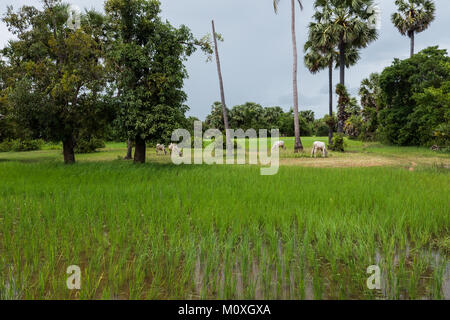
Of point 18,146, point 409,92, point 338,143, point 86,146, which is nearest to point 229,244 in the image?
point 338,143

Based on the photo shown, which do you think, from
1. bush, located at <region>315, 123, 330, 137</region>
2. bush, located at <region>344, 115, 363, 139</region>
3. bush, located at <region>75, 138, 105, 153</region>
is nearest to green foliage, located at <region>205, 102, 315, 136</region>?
bush, located at <region>315, 123, 330, 137</region>

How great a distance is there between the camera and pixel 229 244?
389cm

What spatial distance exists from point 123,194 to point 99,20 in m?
17.1

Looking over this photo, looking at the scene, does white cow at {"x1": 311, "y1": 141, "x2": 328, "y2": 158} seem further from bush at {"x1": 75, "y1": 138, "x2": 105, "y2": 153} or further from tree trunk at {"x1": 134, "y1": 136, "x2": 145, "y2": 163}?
bush at {"x1": 75, "y1": 138, "x2": 105, "y2": 153}

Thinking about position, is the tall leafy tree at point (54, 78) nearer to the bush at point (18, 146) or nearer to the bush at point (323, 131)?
the bush at point (18, 146)

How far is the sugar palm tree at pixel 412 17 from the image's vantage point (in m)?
34.6

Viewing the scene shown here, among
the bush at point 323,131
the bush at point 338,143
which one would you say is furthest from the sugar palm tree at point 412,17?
the bush at point 323,131

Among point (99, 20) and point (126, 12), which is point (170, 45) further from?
point (99, 20)

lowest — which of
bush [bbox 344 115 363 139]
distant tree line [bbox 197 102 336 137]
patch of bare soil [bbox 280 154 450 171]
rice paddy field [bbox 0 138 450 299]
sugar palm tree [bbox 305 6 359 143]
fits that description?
rice paddy field [bbox 0 138 450 299]

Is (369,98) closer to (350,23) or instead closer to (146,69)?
(350,23)

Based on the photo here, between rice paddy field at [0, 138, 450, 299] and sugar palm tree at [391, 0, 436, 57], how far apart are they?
37.4 metres

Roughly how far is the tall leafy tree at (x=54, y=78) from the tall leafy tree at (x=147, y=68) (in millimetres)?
1626

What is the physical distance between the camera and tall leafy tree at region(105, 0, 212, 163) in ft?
49.6

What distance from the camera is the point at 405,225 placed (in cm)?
480
